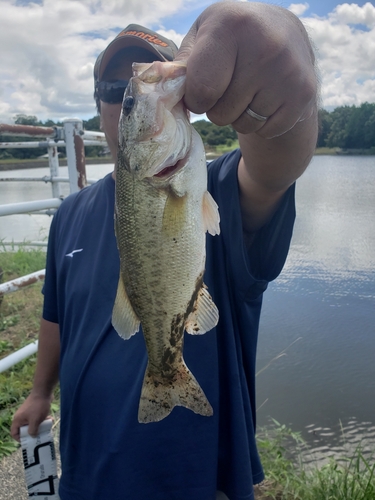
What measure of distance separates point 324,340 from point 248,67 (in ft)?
11.8

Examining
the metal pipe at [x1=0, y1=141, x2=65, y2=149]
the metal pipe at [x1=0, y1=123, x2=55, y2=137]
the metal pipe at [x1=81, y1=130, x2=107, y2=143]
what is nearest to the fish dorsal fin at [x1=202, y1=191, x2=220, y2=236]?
the metal pipe at [x1=0, y1=123, x2=55, y2=137]

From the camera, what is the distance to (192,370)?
5.13 ft

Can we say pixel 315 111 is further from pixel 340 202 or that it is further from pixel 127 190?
pixel 340 202

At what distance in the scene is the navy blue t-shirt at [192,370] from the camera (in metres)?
1.53

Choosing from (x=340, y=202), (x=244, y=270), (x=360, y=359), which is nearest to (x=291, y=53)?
(x=244, y=270)

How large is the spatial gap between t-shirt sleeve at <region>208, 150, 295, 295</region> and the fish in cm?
28

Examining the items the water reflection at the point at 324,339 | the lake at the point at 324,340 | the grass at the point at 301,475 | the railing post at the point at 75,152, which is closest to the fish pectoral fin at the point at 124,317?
the lake at the point at 324,340

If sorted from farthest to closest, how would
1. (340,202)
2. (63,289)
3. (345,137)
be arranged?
(345,137), (340,202), (63,289)

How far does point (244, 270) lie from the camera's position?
1517 mm

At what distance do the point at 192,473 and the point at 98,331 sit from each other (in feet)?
2.18

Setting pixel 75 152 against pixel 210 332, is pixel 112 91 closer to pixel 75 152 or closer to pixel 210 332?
pixel 210 332

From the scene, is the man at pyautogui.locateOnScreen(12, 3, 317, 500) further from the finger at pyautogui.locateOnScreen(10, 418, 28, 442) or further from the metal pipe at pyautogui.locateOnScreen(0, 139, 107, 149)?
the metal pipe at pyautogui.locateOnScreen(0, 139, 107, 149)

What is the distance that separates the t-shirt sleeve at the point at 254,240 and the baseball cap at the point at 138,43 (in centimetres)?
91

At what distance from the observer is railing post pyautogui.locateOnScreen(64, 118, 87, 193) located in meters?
3.55
